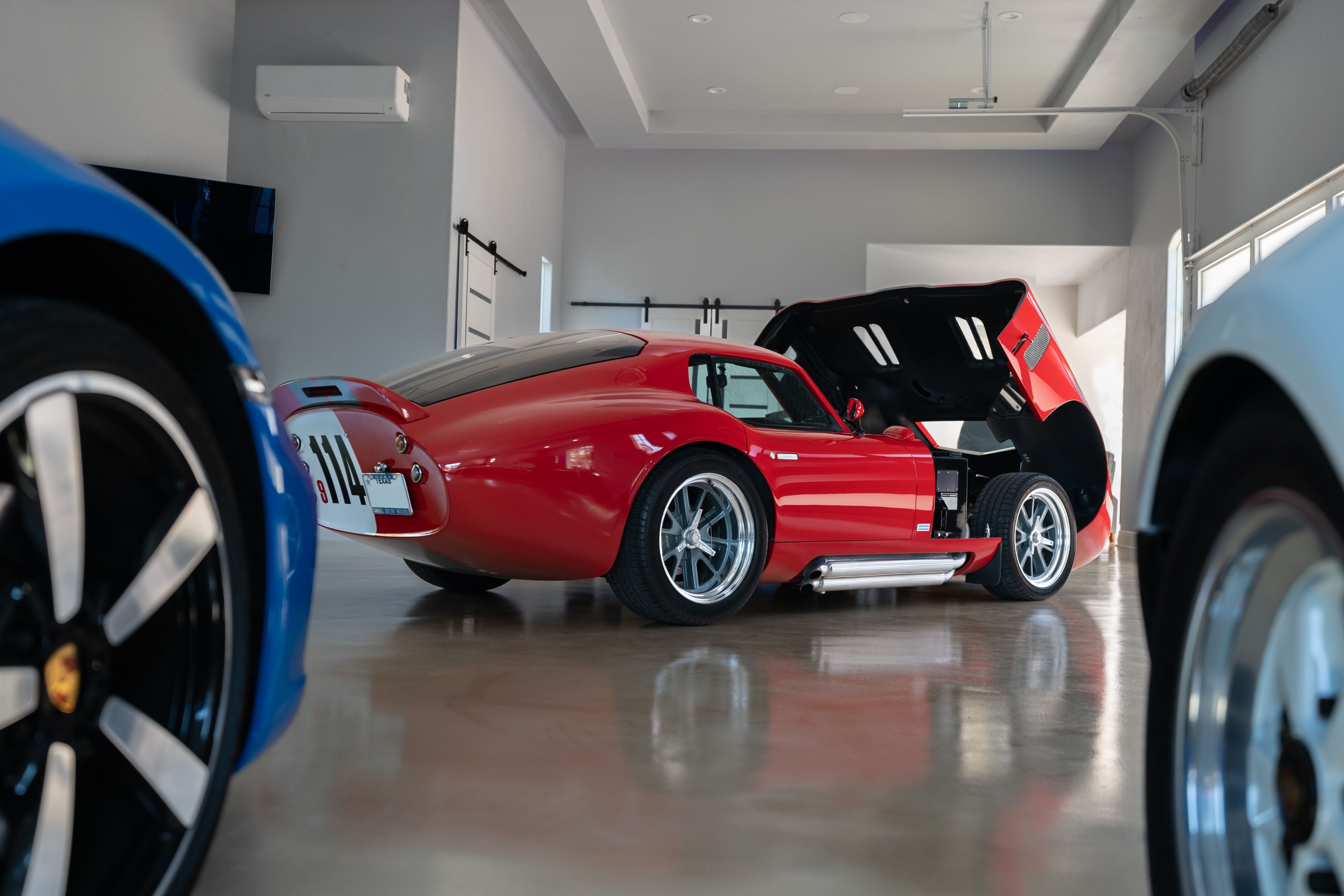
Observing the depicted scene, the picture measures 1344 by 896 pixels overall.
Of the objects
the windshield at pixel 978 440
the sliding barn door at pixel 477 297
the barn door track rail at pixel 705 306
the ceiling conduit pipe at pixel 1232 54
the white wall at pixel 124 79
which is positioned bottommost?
the windshield at pixel 978 440

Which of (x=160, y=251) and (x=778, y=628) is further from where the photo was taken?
(x=778, y=628)

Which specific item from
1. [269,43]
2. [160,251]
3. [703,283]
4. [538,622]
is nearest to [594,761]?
[160,251]

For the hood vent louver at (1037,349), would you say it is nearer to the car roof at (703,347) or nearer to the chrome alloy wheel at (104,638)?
the car roof at (703,347)

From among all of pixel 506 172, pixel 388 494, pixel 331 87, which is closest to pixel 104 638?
pixel 388 494

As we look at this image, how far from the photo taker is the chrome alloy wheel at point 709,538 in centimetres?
400

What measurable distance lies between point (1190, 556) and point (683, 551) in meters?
2.97

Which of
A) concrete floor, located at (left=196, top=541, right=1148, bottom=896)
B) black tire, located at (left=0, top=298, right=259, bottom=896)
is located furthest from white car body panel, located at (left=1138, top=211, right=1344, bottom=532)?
black tire, located at (left=0, top=298, right=259, bottom=896)

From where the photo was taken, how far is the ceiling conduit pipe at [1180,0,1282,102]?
→ 855 cm

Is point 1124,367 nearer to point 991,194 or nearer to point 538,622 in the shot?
point 991,194

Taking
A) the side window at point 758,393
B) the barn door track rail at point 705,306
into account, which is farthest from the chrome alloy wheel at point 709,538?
the barn door track rail at point 705,306

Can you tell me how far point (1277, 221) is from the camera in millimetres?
8766

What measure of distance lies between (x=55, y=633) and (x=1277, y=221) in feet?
32.3

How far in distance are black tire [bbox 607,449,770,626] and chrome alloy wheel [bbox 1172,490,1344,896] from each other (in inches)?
107

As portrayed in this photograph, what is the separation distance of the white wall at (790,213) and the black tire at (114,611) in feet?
43.4
